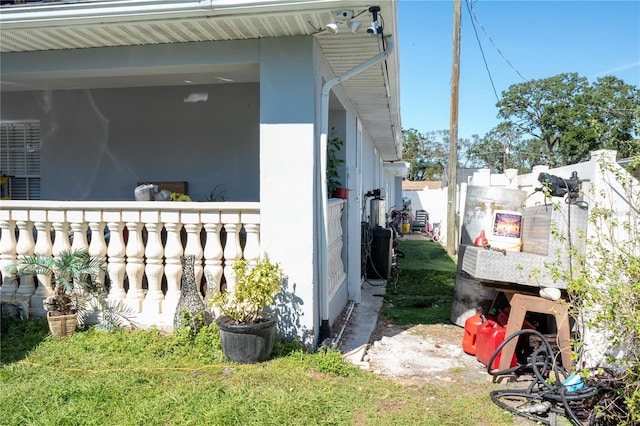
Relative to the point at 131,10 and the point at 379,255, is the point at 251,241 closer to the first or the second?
the point at 131,10

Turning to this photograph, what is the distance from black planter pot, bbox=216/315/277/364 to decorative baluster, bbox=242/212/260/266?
2.21ft

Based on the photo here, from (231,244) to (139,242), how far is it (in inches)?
37.2

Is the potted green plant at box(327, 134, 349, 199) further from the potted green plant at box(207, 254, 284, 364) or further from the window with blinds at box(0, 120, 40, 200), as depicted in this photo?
the window with blinds at box(0, 120, 40, 200)

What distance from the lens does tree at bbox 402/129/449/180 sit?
57297mm

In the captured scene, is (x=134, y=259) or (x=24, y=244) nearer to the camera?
(x=134, y=259)

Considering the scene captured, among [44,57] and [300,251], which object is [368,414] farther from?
[44,57]

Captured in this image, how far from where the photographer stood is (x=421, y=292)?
25.4 feet

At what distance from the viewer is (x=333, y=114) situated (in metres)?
6.33

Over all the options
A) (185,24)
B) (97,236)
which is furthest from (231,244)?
(185,24)

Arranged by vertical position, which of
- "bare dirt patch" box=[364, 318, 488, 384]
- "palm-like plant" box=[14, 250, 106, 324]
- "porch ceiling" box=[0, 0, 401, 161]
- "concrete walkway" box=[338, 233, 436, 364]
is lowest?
"bare dirt patch" box=[364, 318, 488, 384]

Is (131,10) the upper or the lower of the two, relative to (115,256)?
upper

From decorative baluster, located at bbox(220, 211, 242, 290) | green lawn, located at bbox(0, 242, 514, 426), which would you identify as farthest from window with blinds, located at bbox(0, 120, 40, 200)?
decorative baluster, located at bbox(220, 211, 242, 290)

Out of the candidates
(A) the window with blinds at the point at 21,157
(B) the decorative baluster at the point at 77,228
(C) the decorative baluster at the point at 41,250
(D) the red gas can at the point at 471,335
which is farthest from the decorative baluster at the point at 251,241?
(A) the window with blinds at the point at 21,157

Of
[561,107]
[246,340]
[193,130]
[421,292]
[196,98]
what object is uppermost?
[561,107]
